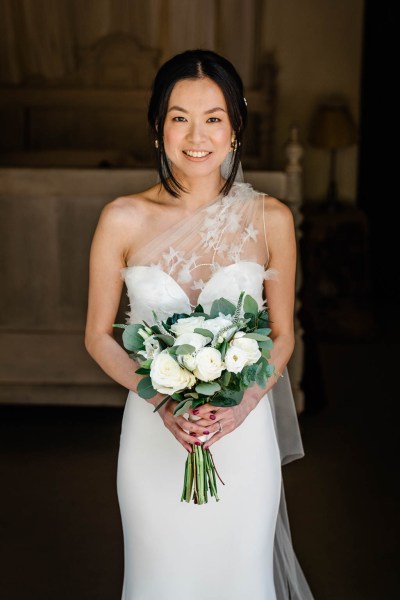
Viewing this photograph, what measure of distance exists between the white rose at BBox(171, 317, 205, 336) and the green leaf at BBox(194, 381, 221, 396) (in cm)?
12

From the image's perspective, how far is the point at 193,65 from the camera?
86.0 inches

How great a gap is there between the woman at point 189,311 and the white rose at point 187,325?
313mm

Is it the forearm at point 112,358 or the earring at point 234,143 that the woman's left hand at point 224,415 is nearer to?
the forearm at point 112,358

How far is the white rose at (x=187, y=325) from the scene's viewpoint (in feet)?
6.47

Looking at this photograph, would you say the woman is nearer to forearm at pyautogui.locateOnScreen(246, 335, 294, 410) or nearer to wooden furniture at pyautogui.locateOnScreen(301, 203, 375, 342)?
forearm at pyautogui.locateOnScreen(246, 335, 294, 410)

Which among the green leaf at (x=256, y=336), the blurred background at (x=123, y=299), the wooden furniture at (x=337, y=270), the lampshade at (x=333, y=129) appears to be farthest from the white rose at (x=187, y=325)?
the lampshade at (x=333, y=129)

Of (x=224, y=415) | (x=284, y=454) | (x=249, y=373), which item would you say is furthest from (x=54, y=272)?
(x=249, y=373)

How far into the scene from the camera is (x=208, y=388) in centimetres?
196

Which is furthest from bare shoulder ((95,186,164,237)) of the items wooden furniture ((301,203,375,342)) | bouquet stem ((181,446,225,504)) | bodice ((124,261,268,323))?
wooden furniture ((301,203,375,342))

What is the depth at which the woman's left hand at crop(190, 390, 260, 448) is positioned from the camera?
2064mm

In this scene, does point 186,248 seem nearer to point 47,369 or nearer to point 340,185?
point 47,369

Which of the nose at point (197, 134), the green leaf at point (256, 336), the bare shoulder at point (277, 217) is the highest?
the nose at point (197, 134)

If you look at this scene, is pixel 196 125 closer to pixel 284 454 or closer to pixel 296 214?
pixel 284 454

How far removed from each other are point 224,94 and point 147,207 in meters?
0.35
